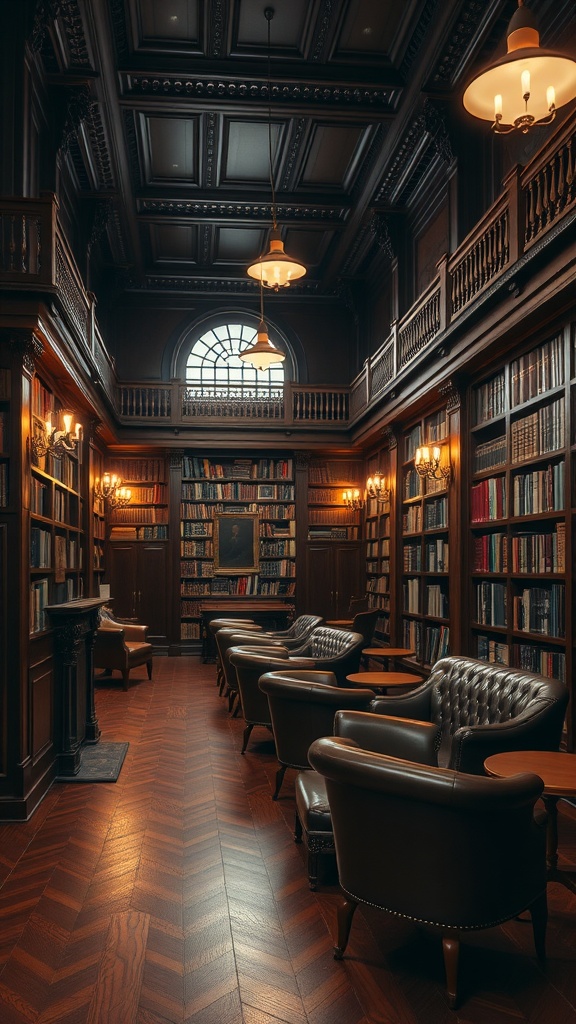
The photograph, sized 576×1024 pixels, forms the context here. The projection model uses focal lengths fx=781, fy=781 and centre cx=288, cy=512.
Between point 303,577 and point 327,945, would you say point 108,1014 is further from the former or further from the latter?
point 303,577

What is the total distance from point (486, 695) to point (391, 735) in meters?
0.58

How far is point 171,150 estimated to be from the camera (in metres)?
9.04

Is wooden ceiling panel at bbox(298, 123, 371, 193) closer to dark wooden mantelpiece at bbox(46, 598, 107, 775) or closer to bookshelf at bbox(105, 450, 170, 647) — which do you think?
bookshelf at bbox(105, 450, 170, 647)

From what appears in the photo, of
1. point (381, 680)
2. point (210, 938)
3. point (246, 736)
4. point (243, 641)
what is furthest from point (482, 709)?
point (243, 641)

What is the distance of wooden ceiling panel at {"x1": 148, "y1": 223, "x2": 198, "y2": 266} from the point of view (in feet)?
36.2

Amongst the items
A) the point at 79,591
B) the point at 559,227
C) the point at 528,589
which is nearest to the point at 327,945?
the point at 528,589

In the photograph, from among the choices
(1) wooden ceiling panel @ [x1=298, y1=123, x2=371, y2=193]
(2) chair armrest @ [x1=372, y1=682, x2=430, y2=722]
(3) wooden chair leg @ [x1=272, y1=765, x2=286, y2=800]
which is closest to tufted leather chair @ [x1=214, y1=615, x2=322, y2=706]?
(3) wooden chair leg @ [x1=272, y1=765, x2=286, y2=800]

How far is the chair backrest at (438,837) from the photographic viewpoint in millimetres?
2408

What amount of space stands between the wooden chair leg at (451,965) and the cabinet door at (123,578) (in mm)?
9762

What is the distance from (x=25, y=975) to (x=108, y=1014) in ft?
1.40

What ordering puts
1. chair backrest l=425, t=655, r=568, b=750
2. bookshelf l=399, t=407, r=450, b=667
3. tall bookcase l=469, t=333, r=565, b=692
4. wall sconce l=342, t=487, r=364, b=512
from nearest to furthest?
chair backrest l=425, t=655, r=568, b=750 < tall bookcase l=469, t=333, r=565, b=692 < bookshelf l=399, t=407, r=450, b=667 < wall sconce l=342, t=487, r=364, b=512

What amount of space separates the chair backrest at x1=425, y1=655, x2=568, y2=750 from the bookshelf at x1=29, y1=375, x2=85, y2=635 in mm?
2473

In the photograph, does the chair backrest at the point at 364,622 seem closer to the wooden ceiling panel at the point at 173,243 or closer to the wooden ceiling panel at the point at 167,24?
the wooden ceiling panel at the point at 173,243

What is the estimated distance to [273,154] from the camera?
9.05m
